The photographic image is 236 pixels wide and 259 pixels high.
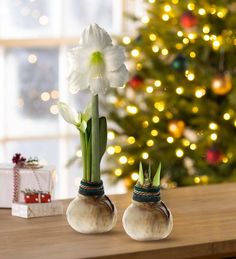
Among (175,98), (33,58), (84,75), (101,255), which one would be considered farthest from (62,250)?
(33,58)

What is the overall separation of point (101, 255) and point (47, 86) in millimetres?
3468

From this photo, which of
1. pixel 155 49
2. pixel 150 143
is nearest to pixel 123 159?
pixel 150 143

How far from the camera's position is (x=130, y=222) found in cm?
221

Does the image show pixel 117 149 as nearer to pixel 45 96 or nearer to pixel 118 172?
pixel 118 172

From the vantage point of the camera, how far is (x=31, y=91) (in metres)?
5.40

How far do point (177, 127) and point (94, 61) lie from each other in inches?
105

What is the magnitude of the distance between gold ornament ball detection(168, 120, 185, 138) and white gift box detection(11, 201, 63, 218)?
2.49m

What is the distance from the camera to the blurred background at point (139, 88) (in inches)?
189

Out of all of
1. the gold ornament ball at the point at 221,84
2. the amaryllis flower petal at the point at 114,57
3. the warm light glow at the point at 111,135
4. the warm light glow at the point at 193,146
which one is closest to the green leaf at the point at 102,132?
the amaryllis flower petal at the point at 114,57

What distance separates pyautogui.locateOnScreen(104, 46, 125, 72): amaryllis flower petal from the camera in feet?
7.38

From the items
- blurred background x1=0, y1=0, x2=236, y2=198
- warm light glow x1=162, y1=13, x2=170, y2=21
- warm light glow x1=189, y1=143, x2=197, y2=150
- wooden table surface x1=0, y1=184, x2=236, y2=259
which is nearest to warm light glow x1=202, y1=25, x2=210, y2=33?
blurred background x1=0, y1=0, x2=236, y2=198

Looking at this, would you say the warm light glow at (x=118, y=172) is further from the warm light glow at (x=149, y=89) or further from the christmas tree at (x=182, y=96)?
the warm light glow at (x=149, y=89)

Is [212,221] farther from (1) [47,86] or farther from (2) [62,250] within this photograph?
(1) [47,86]

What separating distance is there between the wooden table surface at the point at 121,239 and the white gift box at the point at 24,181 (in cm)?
5
